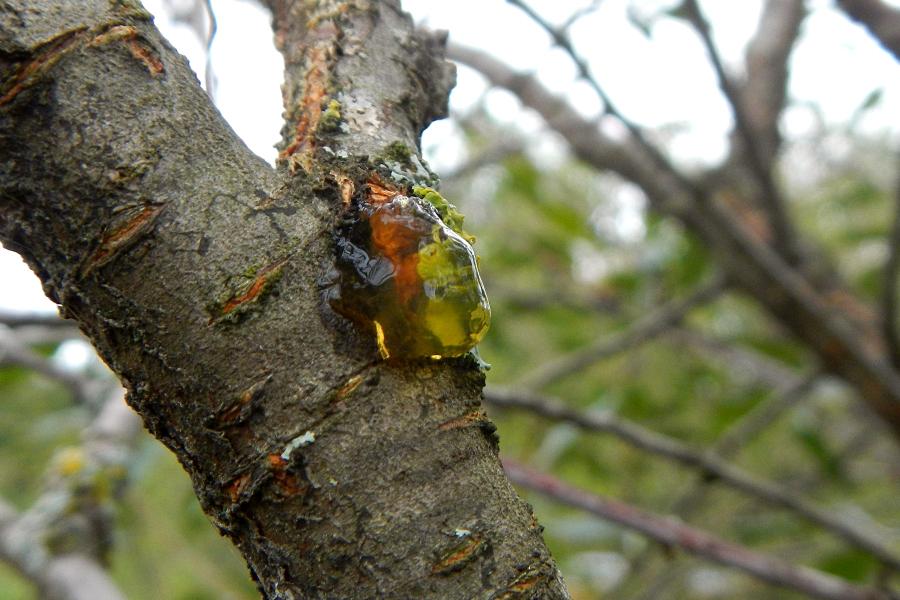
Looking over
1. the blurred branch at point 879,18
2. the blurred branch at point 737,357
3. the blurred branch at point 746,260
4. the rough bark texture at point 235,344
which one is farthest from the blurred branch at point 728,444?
the rough bark texture at point 235,344

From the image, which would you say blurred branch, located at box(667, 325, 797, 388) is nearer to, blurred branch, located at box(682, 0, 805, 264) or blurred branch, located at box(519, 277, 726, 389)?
blurred branch, located at box(519, 277, 726, 389)

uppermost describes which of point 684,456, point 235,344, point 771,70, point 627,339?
point 771,70

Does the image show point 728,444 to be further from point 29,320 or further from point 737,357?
point 29,320

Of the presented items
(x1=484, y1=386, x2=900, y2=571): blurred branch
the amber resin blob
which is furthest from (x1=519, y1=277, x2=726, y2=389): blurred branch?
the amber resin blob

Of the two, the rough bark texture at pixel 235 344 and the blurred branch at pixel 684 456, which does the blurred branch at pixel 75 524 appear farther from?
the rough bark texture at pixel 235 344

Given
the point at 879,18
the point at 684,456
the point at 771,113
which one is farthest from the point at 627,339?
the point at 879,18

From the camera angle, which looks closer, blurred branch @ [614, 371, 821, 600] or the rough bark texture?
the rough bark texture
